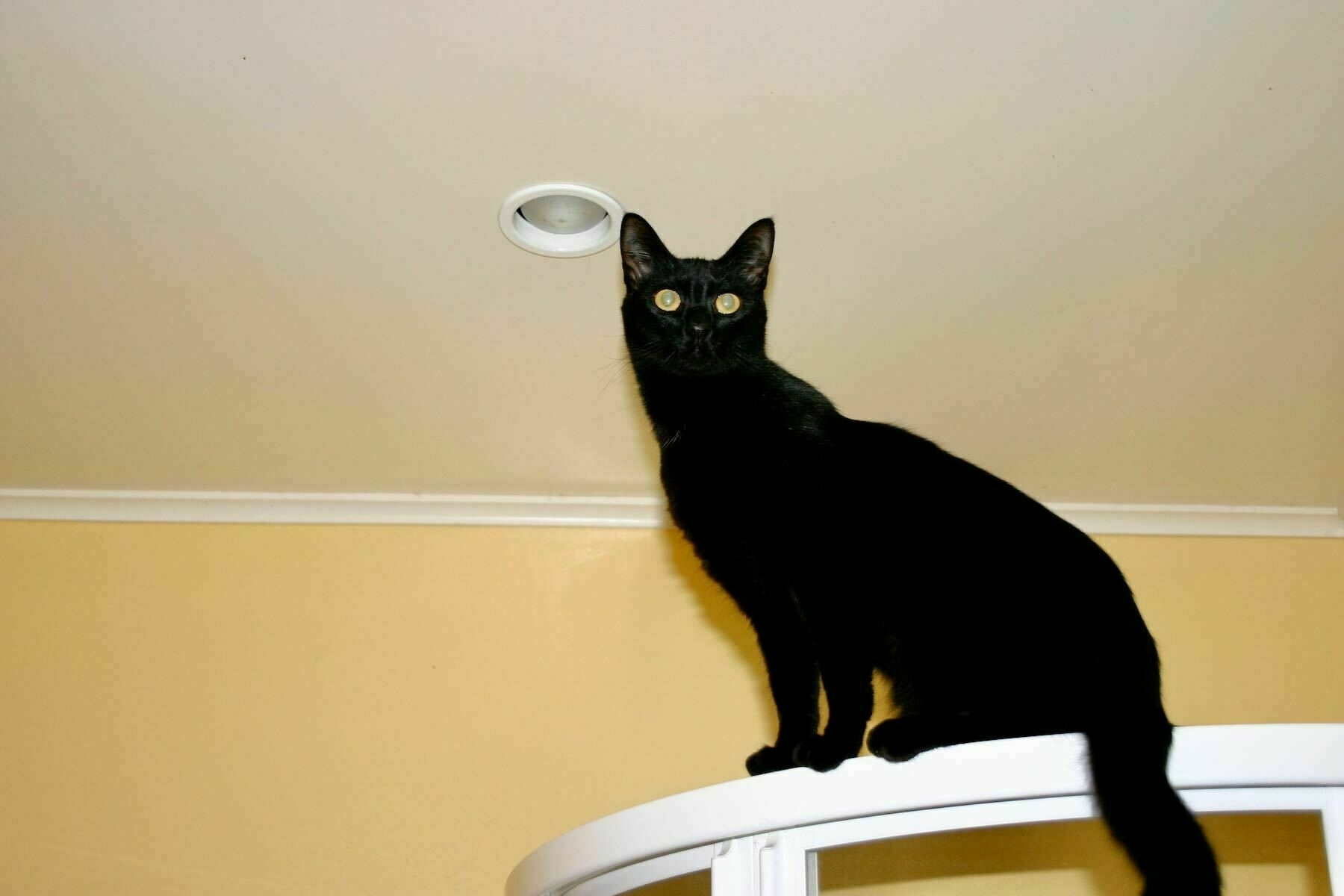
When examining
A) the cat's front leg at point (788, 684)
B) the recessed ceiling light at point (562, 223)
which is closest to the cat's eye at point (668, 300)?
the recessed ceiling light at point (562, 223)

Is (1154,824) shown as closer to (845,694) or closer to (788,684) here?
(845,694)

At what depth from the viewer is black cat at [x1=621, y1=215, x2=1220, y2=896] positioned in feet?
4.01

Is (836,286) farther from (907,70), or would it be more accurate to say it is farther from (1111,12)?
(1111,12)

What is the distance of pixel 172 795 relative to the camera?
2199mm

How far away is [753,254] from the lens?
5.20 ft

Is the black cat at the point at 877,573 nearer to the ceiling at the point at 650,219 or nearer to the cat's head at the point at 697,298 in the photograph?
the cat's head at the point at 697,298

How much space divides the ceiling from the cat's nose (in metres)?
0.19

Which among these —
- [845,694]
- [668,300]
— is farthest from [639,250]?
[845,694]

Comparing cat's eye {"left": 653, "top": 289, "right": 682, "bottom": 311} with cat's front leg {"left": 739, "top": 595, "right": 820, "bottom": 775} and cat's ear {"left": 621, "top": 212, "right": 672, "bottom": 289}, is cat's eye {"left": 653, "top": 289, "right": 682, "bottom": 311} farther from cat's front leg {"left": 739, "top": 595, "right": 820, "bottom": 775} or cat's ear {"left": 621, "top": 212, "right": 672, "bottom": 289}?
cat's front leg {"left": 739, "top": 595, "right": 820, "bottom": 775}

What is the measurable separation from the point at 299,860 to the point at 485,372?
0.96m

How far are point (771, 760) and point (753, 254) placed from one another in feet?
2.19

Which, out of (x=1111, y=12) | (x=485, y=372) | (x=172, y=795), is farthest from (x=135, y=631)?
(x=1111, y=12)

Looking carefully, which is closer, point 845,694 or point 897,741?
point 897,741

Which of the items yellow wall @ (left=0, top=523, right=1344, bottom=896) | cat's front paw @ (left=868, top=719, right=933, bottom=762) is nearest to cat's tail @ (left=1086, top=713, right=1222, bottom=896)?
cat's front paw @ (left=868, top=719, right=933, bottom=762)
